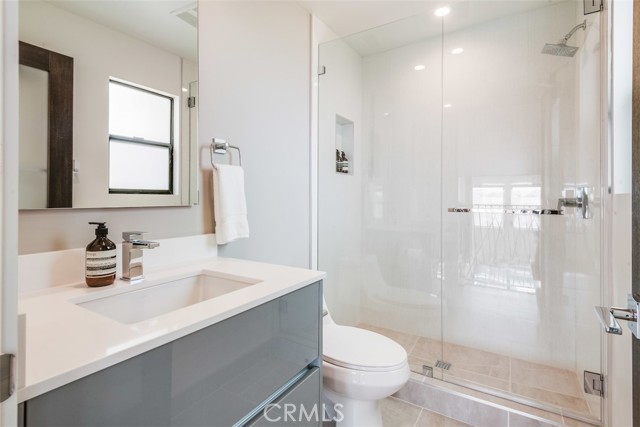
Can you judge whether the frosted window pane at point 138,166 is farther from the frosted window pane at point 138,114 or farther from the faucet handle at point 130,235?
the faucet handle at point 130,235

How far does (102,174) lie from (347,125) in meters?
1.81

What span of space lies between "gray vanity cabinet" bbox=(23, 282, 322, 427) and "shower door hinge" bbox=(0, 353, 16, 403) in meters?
0.15

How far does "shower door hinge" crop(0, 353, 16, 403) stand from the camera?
0.34 metres

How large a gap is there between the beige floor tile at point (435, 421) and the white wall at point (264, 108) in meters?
1.07

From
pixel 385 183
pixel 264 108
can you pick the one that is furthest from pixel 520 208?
pixel 264 108

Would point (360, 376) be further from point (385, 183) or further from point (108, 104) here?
point (385, 183)

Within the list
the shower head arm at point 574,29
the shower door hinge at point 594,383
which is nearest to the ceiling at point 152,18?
the shower head arm at point 574,29

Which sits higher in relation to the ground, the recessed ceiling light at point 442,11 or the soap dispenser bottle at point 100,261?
the recessed ceiling light at point 442,11

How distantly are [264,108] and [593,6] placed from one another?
1654 mm

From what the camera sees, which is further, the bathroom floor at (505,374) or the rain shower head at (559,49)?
the rain shower head at (559,49)

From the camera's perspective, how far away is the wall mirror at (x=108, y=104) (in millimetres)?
883

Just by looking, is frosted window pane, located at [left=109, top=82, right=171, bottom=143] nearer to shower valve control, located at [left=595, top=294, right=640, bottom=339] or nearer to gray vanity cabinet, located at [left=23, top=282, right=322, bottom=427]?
gray vanity cabinet, located at [left=23, top=282, right=322, bottom=427]

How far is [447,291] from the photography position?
225cm

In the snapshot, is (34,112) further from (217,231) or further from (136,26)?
(217,231)
